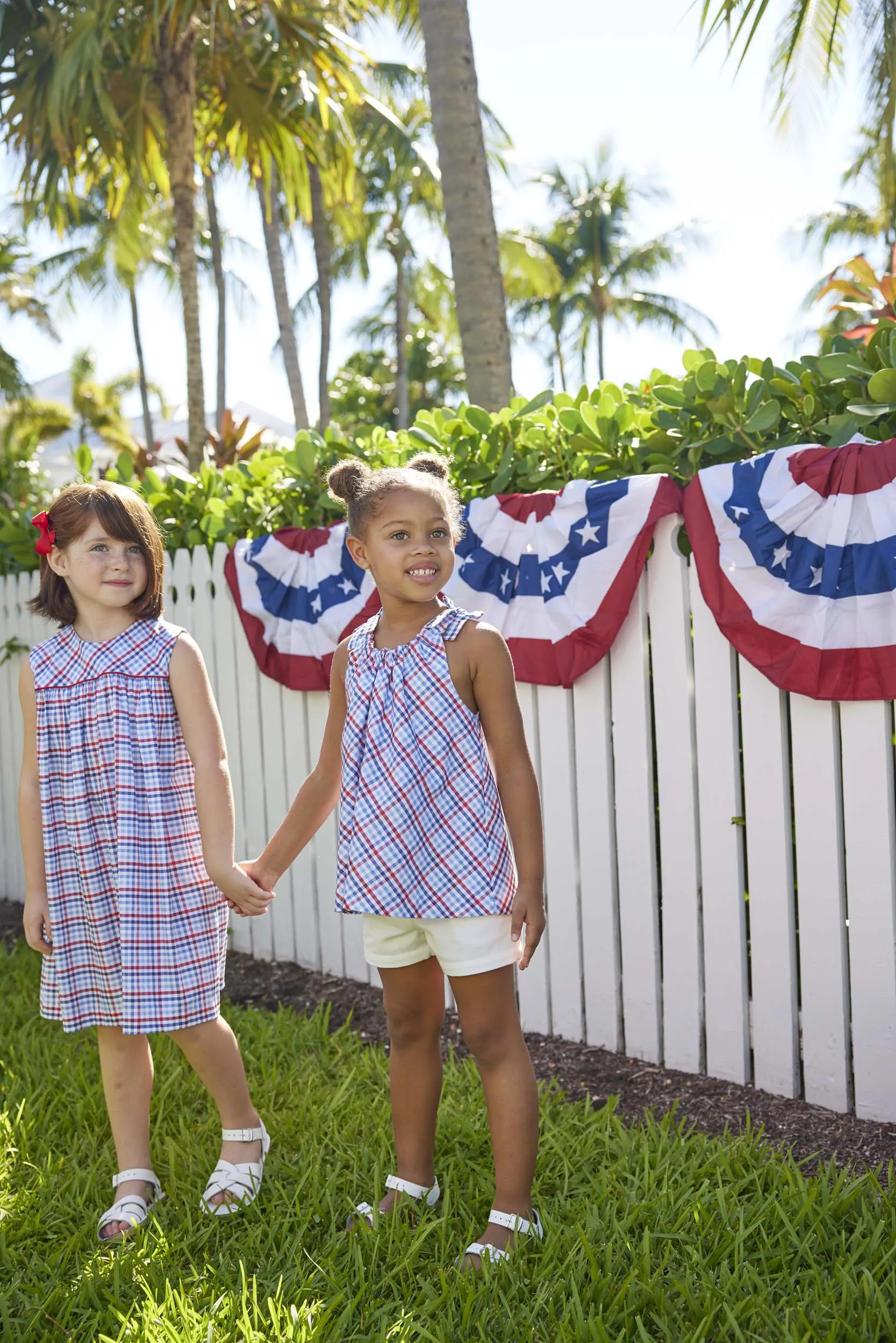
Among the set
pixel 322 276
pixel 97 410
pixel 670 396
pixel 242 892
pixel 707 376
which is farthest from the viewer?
pixel 97 410

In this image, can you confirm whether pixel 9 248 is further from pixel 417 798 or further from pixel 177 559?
pixel 417 798

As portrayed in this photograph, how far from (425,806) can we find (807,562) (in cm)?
114

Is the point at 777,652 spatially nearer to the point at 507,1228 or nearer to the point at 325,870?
the point at 507,1228

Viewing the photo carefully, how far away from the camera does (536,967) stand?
338 centimetres

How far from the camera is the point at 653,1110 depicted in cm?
281

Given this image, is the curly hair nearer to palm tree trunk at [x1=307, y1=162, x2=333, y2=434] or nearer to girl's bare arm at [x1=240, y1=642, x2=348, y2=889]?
girl's bare arm at [x1=240, y1=642, x2=348, y2=889]

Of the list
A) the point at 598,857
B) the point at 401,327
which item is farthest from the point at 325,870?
the point at 401,327

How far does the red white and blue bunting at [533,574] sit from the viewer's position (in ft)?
9.52

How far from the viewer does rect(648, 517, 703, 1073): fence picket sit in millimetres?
2934

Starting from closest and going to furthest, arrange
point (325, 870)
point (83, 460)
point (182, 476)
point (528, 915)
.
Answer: point (528, 915) → point (325, 870) → point (182, 476) → point (83, 460)

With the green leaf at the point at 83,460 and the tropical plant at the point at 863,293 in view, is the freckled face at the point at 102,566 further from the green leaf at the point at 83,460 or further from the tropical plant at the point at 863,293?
the green leaf at the point at 83,460

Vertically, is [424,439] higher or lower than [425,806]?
higher

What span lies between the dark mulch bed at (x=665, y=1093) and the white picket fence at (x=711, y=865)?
0.04 metres

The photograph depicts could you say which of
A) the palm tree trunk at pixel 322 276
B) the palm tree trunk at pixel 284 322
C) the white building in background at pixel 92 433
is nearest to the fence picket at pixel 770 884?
the palm tree trunk at pixel 284 322
